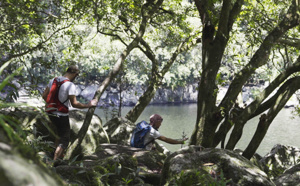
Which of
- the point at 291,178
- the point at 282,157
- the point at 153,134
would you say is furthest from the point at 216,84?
the point at 282,157

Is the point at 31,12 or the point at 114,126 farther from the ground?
the point at 31,12

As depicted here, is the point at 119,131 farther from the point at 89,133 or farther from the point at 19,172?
the point at 19,172

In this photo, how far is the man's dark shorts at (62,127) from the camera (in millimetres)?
4660

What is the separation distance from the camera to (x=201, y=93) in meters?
5.59

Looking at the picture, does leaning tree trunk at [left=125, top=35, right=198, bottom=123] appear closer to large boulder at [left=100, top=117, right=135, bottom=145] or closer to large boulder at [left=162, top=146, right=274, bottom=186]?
large boulder at [left=100, top=117, right=135, bottom=145]

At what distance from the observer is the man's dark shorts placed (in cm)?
466

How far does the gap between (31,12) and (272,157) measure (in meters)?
7.79

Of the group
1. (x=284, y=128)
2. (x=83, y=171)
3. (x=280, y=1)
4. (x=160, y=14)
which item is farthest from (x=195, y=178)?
(x=284, y=128)

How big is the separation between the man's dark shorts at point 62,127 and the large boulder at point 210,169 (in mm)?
1866

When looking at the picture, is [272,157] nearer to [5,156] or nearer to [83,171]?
[83,171]

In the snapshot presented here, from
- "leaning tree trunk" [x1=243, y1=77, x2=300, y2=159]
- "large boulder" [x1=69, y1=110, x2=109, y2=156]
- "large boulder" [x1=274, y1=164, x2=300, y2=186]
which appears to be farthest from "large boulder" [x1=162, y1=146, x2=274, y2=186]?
Answer: "large boulder" [x1=69, y1=110, x2=109, y2=156]

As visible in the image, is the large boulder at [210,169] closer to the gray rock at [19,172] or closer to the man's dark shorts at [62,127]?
the man's dark shorts at [62,127]

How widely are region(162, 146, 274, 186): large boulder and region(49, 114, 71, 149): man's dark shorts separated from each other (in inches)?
73.5

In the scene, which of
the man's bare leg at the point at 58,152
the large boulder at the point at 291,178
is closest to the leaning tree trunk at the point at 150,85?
the man's bare leg at the point at 58,152
